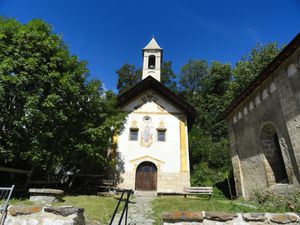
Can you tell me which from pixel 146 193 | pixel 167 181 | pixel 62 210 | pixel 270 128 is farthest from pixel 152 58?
pixel 62 210

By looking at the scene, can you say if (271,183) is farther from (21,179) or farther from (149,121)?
(21,179)

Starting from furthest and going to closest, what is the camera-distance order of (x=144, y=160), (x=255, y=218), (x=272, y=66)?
1. (x=144, y=160)
2. (x=272, y=66)
3. (x=255, y=218)

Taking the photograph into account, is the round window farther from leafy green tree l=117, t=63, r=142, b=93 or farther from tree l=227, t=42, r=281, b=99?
leafy green tree l=117, t=63, r=142, b=93

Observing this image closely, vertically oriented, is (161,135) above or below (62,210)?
above

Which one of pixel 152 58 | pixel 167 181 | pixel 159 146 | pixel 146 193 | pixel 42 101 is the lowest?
pixel 146 193

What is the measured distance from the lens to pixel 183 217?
320cm

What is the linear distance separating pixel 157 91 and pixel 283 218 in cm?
1394

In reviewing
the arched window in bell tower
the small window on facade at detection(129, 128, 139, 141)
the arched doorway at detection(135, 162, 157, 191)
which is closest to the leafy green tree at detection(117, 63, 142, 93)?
the arched window in bell tower

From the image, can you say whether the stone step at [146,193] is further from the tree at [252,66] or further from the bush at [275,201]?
the tree at [252,66]

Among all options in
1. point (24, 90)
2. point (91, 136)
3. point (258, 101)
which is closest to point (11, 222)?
point (24, 90)

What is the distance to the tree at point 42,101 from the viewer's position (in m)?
8.36

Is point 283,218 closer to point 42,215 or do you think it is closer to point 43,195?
point 42,215

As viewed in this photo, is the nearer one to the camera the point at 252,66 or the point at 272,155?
the point at 272,155

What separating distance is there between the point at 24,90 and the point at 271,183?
10635 mm
